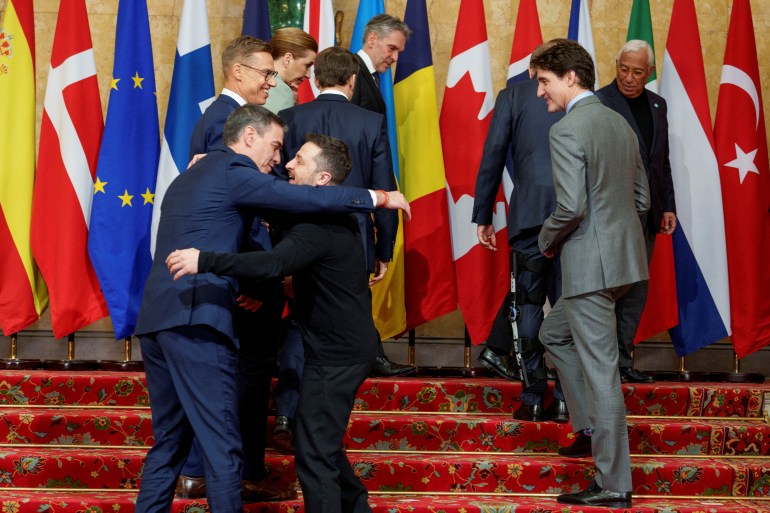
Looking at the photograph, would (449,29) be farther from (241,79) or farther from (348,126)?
(241,79)

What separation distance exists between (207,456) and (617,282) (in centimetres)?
154

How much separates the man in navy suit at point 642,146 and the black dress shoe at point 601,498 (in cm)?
145

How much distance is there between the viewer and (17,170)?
5.58 m

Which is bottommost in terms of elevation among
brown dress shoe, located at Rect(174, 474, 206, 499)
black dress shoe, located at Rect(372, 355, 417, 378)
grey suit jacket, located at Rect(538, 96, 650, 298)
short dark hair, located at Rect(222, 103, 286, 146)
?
brown dress shoe, located at Rect(174, 474, 206, 499)

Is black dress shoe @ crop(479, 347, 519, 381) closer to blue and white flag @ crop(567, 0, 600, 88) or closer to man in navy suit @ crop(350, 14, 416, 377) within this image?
man in navy suit @ crop(350, 14, 416, 377)

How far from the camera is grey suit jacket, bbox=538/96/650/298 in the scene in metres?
3.59

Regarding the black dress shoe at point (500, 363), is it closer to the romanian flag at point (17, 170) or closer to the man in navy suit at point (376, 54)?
the man in navy suit at point (376, 54)

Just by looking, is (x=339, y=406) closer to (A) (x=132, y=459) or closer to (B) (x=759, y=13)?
(A) (x=132, y=459)

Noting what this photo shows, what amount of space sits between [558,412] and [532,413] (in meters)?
0.11

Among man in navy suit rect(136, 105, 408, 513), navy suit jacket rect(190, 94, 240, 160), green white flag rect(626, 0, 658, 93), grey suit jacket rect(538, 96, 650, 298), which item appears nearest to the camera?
man in navy suit rect(136, 105, 408, 513)

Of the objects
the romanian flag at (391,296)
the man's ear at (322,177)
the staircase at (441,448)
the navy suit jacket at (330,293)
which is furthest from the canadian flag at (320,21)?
the navy suit jacket at (330,293)

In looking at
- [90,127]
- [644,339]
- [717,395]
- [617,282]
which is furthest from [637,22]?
[90,127]

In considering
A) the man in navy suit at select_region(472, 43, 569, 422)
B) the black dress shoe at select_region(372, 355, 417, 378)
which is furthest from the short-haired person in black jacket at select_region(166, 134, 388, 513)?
the black dress shoe at select_region(372, 355, 417, 378)

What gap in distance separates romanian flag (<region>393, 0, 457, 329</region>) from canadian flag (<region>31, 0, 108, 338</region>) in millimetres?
1722
